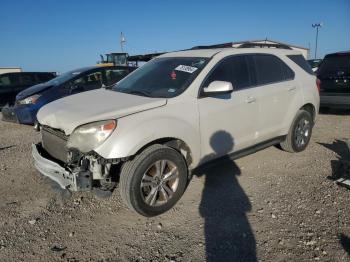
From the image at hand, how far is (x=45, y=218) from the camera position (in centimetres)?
358

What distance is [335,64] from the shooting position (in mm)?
8227

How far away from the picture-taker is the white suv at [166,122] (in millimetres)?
3156

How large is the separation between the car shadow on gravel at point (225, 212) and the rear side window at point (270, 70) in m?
1.15

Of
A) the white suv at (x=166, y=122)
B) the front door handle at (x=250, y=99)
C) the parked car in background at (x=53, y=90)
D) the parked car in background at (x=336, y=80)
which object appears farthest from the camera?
the parked car in background at (x=336, y=80)

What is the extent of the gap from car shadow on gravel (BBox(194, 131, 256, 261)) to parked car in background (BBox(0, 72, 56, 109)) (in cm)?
887

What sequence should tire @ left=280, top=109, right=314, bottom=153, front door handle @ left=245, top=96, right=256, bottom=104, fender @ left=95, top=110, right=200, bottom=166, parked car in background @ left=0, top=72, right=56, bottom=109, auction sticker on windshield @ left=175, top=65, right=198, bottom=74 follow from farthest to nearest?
parked car in background @ left=0, top=72, right=56, bottom=109
tire @ left=280, top=109, right=314, bottom=153
front door handle @ left=245, top=96, right=256, bottom=104
auction sticker on windshield @ left=175, top=65, right=198, bottom=74
fender @ left=95, top=110, right=200, bottom=166

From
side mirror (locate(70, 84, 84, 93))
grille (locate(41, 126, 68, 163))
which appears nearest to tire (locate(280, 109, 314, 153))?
grille (locate(41, 126, 68, 163))

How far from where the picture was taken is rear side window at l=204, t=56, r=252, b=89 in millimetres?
3989

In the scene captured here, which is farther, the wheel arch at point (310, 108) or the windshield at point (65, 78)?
the windshield at point (65, 78)

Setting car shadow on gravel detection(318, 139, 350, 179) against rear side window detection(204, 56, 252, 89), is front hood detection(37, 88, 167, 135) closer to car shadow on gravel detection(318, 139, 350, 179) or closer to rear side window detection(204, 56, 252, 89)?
rear side window detection(204, 56, 252, 89)

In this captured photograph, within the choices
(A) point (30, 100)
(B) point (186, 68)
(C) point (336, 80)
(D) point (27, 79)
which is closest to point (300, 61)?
(B) point (186, 68)

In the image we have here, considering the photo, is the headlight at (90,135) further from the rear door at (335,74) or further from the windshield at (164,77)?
the rear door at (335,74)

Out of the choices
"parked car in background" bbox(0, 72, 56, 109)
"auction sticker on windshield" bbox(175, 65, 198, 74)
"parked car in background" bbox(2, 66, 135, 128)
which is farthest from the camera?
"parked car in background" bbox(0, 72, 56, 109)

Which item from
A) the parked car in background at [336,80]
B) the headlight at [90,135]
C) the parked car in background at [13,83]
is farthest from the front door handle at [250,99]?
the parked car in background at [13,83]
